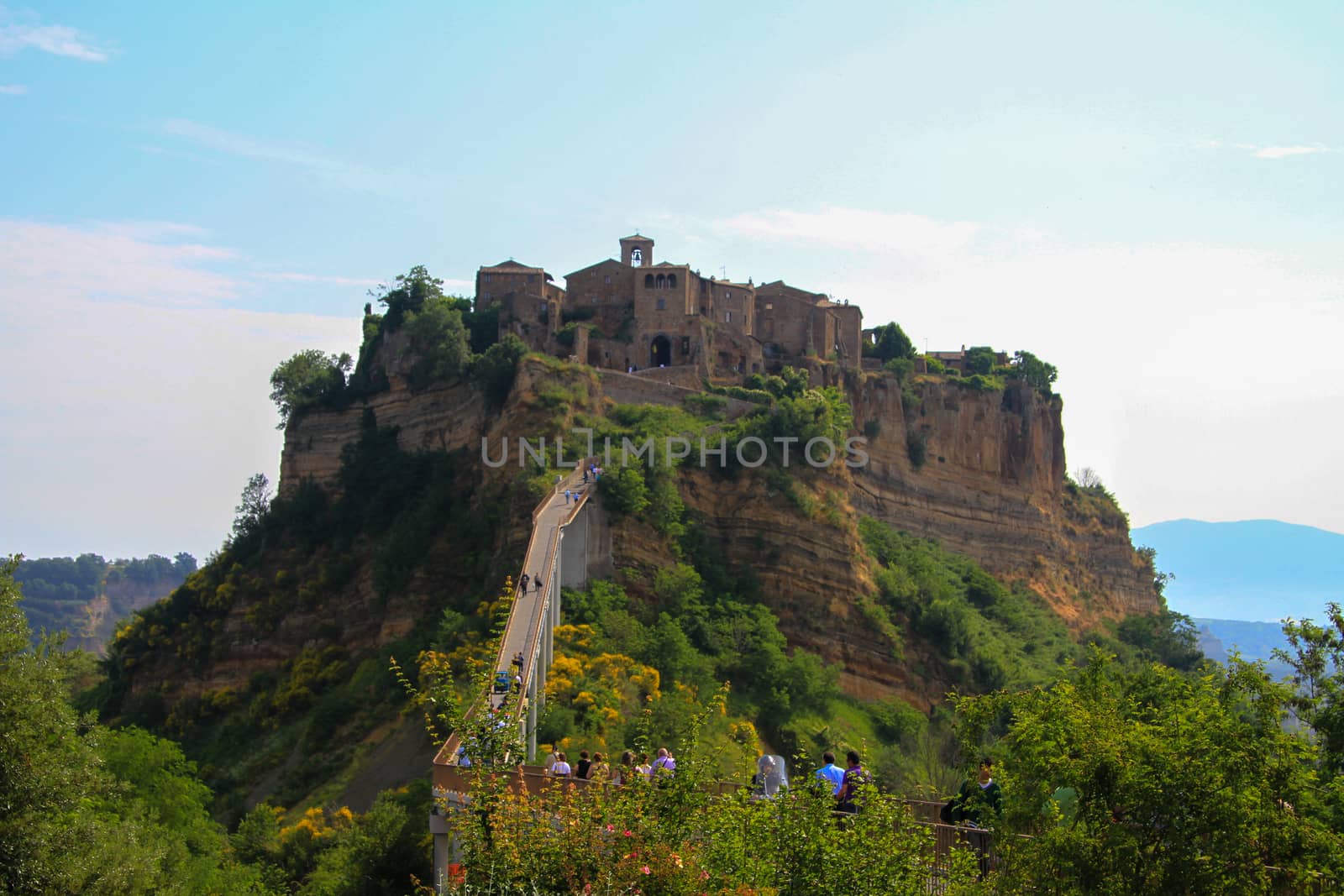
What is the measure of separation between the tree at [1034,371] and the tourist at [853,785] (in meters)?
59.3

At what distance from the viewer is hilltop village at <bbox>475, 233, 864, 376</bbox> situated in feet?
183

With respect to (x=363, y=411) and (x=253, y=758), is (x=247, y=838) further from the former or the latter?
(x=363, y=411)

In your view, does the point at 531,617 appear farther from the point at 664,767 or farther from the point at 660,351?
the point at 660,351

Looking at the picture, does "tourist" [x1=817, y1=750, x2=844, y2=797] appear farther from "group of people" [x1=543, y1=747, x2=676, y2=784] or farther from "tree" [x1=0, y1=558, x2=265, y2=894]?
"tree" [x1=0, y1=558, x2=265, y2=894]

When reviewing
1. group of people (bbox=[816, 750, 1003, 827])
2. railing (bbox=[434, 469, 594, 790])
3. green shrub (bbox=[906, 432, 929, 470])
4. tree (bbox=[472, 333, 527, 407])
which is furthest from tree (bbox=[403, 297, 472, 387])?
group of people (bbox=[816, 750, 1003, 827])

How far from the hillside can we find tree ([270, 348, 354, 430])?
0.22 meters

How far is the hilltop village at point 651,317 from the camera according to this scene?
5566 centimetres

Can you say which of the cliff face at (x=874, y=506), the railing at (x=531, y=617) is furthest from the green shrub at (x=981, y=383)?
the railing at (x=531, y=617)

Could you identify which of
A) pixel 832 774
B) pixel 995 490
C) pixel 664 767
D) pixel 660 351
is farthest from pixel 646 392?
pixel 664 767

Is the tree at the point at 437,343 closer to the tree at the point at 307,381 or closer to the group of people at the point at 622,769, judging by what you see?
the tree at the point at 307,381

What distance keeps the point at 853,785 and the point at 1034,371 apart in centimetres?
6105

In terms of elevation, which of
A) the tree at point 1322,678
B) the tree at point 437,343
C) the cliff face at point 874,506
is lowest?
the tree at point 1322,678

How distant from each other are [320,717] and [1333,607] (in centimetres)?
3080

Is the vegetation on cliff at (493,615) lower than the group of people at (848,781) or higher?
higher
